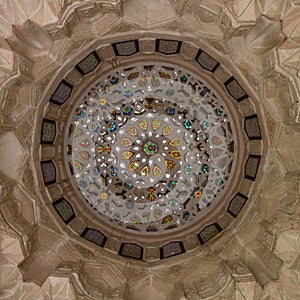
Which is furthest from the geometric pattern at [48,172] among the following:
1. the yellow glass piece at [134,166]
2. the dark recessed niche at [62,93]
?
the yellow glass piece at [134,166]

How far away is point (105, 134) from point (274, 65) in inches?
205

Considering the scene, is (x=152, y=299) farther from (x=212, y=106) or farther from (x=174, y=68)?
(x=174, y=68)

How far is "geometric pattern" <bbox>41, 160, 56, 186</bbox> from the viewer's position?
10.1 meters

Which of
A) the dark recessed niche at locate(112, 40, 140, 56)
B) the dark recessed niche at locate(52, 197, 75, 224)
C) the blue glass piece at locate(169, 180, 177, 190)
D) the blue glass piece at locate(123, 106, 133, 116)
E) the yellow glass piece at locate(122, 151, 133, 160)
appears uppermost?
the dark recessed niche at locate(112, 40, 140, 56)

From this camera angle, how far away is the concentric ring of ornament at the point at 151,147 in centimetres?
1070

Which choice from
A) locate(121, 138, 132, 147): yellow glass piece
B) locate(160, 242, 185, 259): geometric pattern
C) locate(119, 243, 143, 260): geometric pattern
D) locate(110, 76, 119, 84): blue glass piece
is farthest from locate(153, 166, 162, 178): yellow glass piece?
locate(110, 76, 119, 84): blue glass piece

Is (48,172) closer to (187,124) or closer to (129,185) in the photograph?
(129,185)

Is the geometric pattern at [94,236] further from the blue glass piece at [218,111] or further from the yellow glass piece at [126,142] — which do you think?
the blue glass piece at [218,111]

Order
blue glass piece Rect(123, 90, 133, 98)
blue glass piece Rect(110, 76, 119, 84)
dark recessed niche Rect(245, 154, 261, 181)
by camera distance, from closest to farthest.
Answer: dark recessed niche Rect(245, 154, 261, 181)
blue glass piece Rect(110, 76, 119, 84)
blue glass piece Rect(123, 90, 133, 98)

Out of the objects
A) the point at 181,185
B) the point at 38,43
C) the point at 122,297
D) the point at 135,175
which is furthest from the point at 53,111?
the point at 122,297

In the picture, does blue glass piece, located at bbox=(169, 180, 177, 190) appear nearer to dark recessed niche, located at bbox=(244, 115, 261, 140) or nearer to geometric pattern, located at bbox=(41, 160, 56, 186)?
dark recessed niche, located at bbox=(244, 115, 261, 140)

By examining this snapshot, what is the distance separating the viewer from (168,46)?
9688 millimetres

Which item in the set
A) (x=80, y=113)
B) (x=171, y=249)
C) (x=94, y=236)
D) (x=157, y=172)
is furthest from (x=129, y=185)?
(x=80, y=113)

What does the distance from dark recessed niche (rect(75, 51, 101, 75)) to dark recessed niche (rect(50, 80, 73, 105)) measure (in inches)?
20.0
